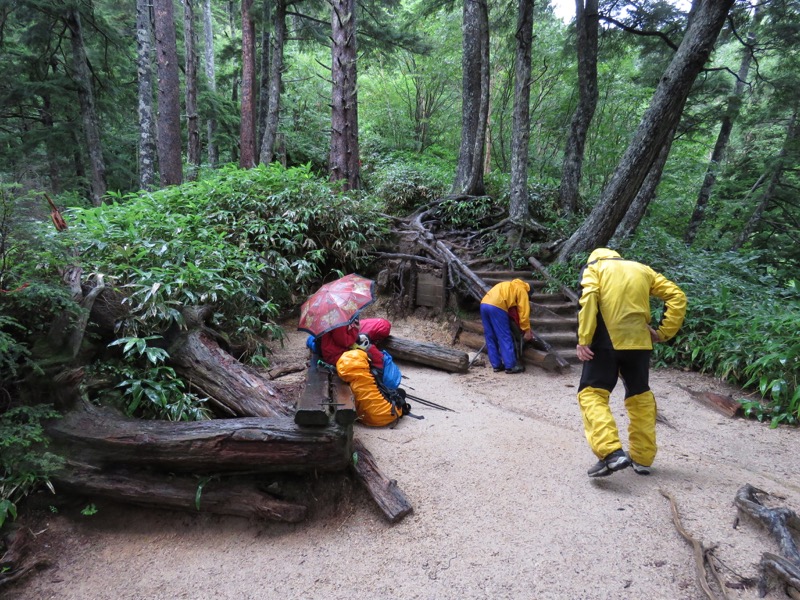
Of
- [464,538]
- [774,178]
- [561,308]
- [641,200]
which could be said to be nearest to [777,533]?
[464,538]

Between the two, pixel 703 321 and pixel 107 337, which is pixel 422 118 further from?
pixel 107 337

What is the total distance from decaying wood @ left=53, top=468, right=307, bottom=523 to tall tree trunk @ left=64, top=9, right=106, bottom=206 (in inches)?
392

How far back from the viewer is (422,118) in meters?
17.9

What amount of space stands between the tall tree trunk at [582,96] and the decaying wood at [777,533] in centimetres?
906

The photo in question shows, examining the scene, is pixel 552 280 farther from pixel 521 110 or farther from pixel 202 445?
pixel 202 445

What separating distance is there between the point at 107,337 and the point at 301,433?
2.20 meters

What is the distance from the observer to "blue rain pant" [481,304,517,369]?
6301 millimetres

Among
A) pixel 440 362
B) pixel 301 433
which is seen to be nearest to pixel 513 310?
pixel 440 362

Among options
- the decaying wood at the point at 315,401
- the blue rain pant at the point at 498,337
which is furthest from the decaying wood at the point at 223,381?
the blue rain pant at the point at 498,337

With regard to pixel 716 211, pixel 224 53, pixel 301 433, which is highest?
pixel 224 53

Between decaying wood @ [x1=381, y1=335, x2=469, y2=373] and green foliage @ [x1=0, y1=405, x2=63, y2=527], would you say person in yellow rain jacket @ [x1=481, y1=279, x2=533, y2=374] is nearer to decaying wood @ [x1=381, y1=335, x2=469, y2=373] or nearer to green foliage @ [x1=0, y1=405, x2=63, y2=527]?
decaying wood @ [x1=381, y1=335, x2=469, y2=373]

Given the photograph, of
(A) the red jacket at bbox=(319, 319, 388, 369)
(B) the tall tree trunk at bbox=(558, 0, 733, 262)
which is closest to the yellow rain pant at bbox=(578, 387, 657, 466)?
(A) the red jacket at bbox=(319, 319, 388, 369)

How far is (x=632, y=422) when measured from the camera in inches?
126

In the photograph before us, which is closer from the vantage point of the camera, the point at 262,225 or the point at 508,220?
the point at 262,225
